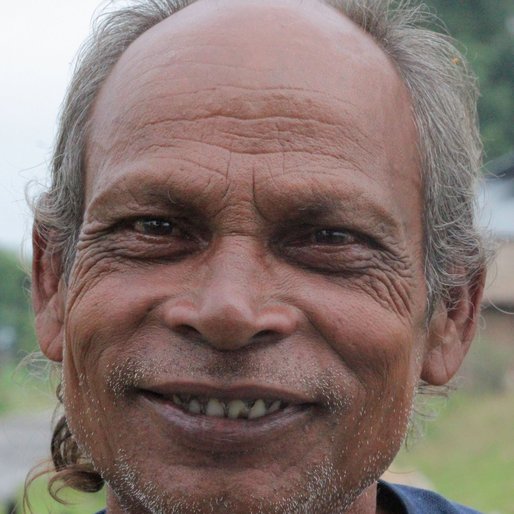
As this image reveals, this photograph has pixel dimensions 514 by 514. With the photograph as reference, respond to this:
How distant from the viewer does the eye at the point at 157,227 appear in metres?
2.52

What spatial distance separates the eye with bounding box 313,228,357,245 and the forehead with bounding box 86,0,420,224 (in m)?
0.14

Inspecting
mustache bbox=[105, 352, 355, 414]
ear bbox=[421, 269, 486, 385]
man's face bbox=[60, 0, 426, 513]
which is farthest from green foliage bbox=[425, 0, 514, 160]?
mustache bbox=[105, 352, 355, 414]

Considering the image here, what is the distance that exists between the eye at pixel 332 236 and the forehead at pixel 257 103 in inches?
5.6

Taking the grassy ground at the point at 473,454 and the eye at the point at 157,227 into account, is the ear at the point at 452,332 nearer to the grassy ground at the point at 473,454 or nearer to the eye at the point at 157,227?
the eye at the point at 157,227

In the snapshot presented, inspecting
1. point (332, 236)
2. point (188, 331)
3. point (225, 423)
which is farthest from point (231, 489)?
point (332, 236)

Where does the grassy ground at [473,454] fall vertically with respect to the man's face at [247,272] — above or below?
below

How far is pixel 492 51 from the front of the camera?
29906 mm

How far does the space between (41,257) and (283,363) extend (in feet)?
3.75

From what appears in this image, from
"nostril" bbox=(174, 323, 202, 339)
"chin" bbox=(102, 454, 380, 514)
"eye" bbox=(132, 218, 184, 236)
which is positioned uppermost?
"eye" bbox=(132, 218, 184, 236)

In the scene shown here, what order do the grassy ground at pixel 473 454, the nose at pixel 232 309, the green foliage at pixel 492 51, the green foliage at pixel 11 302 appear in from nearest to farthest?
the nose at pixel 232 309 → the grassy ground at pixel 473 454 → the green foliage at pixel 11 302 → the green foliage at pixel 492 51

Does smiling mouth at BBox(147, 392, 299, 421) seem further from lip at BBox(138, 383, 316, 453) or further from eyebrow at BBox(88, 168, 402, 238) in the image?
eyebrow at BBox(88, 168, 402, 238)

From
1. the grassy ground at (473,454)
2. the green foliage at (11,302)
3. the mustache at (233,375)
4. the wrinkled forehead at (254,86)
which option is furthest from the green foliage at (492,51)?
the mustache at (233,375)

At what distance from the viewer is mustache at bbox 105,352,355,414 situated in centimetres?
228

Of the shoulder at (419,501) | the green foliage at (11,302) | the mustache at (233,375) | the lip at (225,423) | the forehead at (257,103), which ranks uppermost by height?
the forehead at (257,103)
